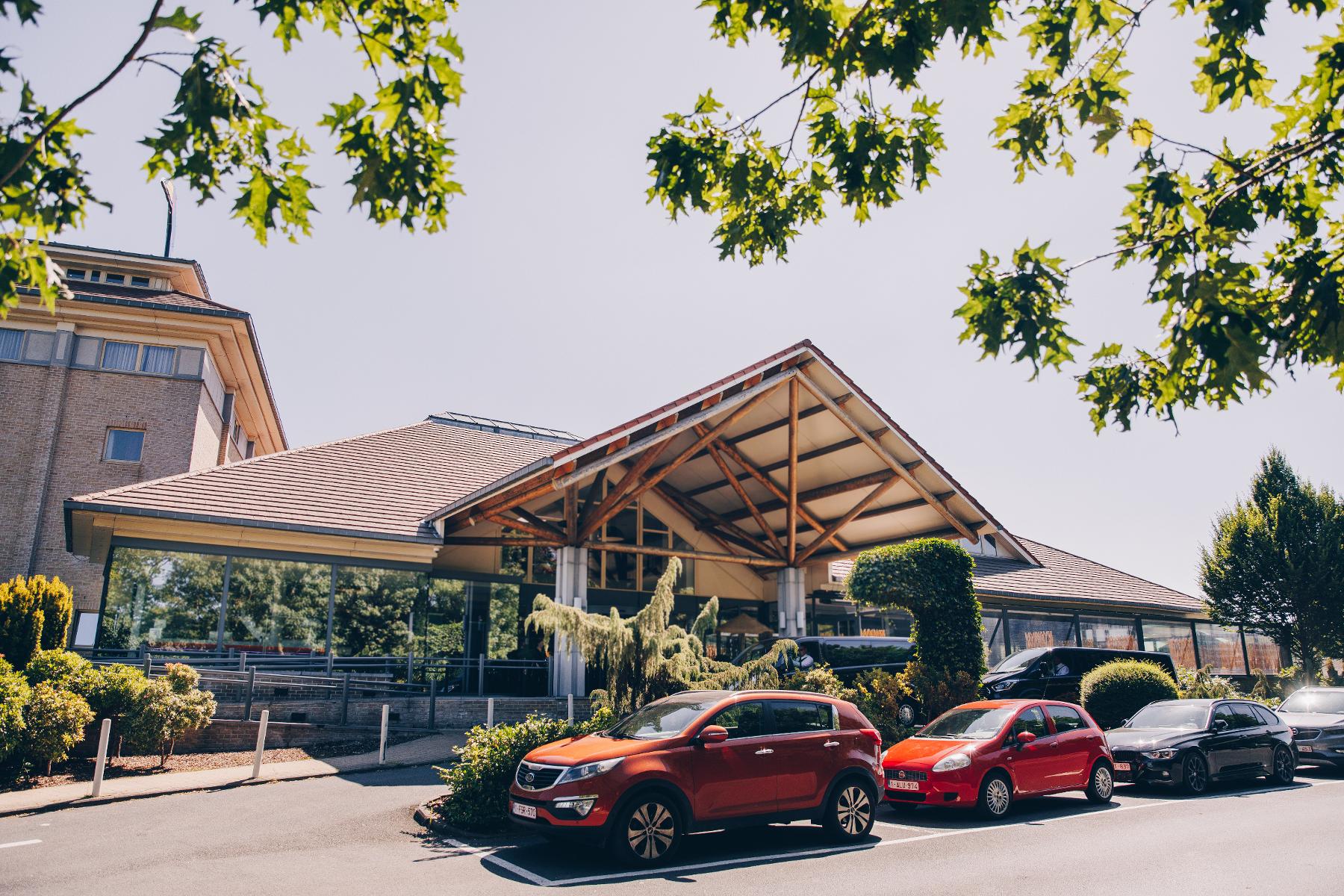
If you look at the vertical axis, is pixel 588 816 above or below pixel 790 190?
below

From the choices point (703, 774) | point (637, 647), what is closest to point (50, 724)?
point (637, 647)

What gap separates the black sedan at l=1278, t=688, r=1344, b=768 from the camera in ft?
52.4

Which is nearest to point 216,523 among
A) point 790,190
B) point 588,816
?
point 588,816

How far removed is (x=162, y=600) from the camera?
54.5 ft

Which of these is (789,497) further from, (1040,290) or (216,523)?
(1040,290)

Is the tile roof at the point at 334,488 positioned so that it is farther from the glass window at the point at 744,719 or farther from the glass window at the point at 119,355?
the glass window at the point at 744,719

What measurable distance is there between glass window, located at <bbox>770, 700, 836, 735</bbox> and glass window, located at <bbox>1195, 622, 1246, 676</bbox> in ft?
95.0

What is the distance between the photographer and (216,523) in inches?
647

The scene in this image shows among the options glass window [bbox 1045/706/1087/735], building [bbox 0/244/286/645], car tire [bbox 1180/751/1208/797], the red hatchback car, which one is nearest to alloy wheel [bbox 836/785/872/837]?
the red hatchback car

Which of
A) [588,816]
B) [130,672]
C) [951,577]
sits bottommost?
[588,816]

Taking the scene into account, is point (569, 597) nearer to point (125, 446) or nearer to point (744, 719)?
point (744, 719)

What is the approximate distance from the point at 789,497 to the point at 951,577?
578 centimetres

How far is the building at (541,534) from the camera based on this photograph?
16812 millimetres

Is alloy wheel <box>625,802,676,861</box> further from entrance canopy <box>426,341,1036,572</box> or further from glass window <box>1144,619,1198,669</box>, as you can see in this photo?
glass window <box>1144,619,1198,669</box>
